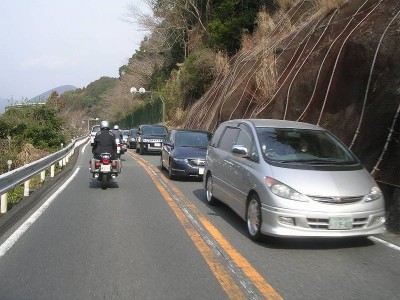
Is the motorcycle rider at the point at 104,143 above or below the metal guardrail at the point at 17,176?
above

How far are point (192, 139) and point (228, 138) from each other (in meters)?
6.40

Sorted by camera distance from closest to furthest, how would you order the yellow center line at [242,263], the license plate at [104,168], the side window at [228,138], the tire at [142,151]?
the yellow center line at [242,263], the side window at [228,138], the license plate at [104,168], the tire at [142,151]

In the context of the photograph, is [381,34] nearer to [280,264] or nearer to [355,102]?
[355,102]

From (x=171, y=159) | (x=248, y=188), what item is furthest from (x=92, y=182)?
(x=248, y=188)

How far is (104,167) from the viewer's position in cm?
1239

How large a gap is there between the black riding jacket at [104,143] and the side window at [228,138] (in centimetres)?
415

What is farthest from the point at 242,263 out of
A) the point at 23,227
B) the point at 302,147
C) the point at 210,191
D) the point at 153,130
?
the point at 153,130

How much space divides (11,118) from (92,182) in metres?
14.0

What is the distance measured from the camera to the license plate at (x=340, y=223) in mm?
6191

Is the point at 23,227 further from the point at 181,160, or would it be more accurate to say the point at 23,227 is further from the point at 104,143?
the point at 181,160

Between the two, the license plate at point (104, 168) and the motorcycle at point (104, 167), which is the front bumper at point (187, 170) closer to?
the motorcycle at point (104, 167)

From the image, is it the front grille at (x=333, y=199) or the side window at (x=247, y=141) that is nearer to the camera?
the front grille at (x=333, y=199)

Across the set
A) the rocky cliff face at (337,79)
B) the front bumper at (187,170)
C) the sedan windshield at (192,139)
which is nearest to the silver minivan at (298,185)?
the rocky cliff face at (337,79)

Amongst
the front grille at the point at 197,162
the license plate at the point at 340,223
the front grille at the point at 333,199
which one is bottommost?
the front grille at the point at 197,162
